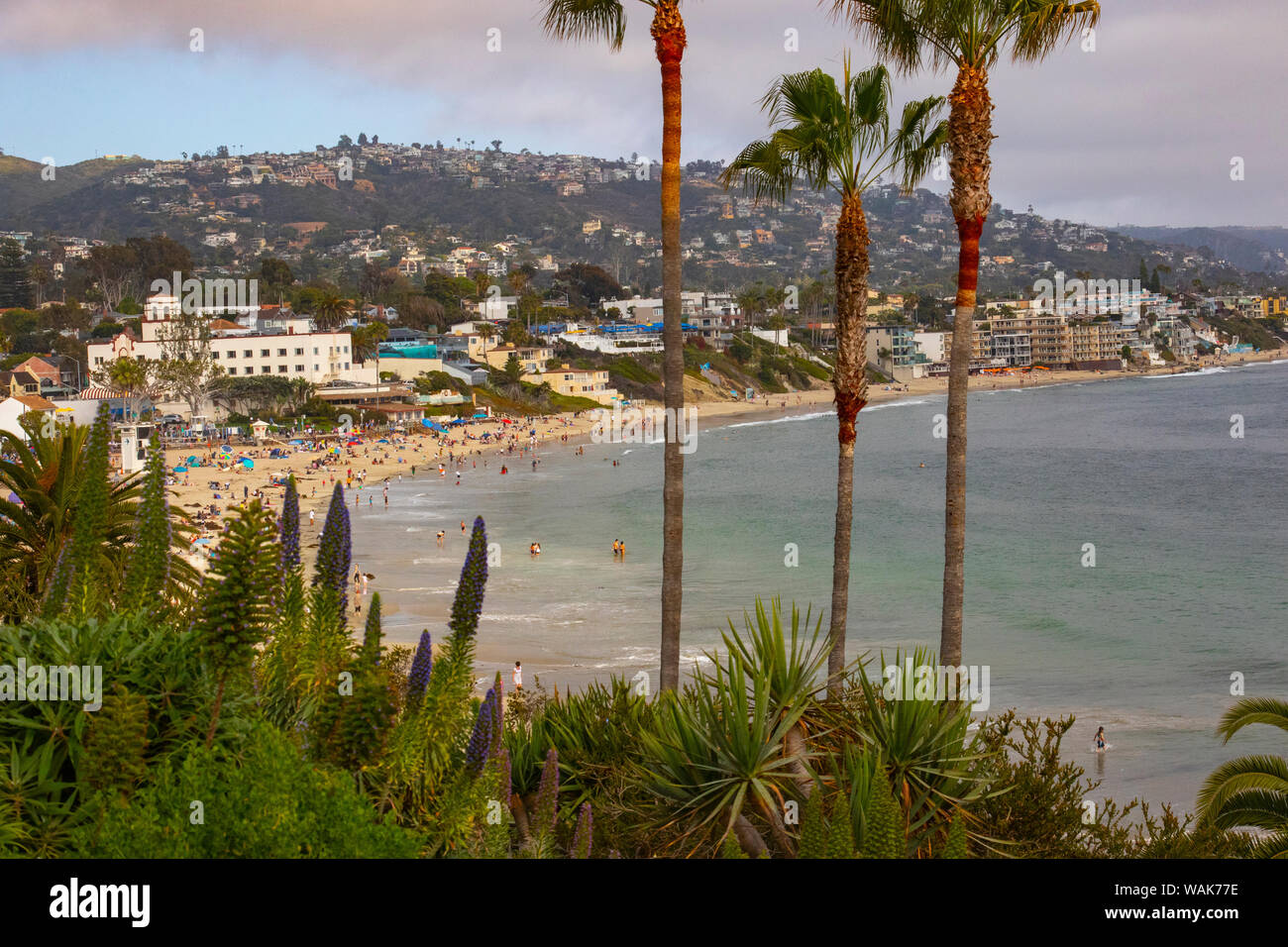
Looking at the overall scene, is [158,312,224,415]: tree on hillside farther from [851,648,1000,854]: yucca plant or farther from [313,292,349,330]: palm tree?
[851,648,1000,854]: yucca plant

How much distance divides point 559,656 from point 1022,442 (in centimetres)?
7215

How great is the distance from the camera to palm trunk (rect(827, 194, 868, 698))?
12.2 metres

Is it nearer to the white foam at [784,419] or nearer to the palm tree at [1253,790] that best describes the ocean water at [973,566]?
the palm tree at [1253,790]

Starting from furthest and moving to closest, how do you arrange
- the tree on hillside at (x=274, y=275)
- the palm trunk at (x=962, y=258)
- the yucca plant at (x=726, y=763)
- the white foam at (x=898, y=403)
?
the tree on hillside at (x=274, y=275) < the white foam at (x=898, y=403) < the palm trunk at (x=962, y=258) < the yucca plant at (x=726, y=763)

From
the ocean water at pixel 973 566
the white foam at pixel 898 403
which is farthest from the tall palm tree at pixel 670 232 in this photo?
the white foam at pixel 898 403

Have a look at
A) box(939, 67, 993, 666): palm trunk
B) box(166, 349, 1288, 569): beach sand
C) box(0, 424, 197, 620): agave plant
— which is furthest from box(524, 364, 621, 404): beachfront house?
box(0, 424, 197, 620): agave plant

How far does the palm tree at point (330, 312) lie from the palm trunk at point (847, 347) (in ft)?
347

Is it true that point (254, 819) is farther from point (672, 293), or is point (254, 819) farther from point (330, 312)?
point (330, 312)

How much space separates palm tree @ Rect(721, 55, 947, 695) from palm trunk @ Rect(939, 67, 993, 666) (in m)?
0.86

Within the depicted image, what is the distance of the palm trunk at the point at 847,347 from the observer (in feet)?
40.0

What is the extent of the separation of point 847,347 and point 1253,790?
5608 mm

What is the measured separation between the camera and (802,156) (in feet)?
39.5

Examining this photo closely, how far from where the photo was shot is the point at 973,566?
43.4 metres
